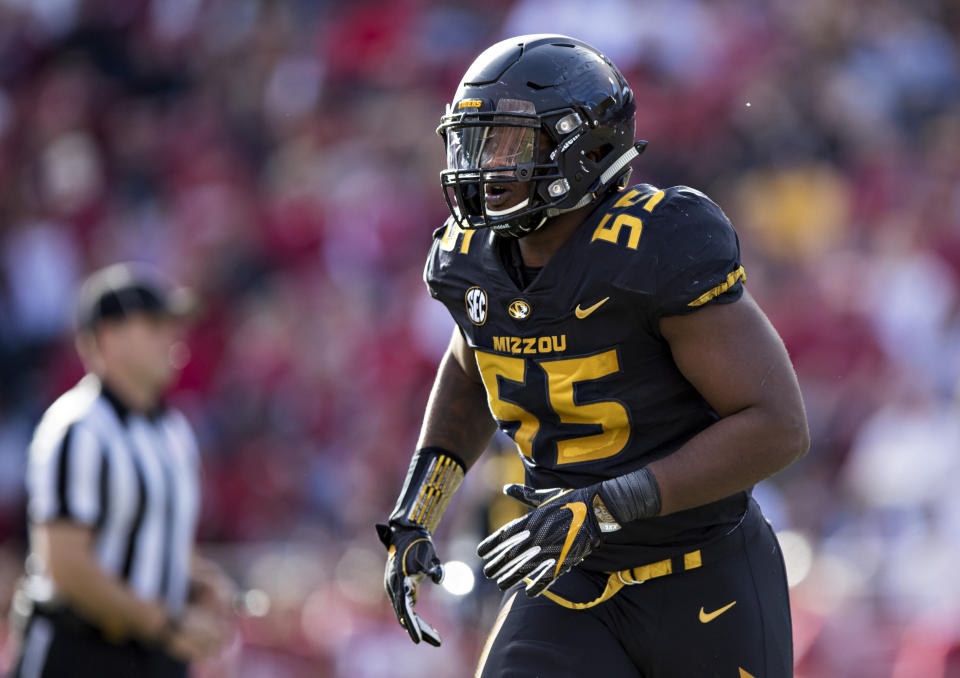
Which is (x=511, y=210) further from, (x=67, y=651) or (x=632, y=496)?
(x=67, y=651)

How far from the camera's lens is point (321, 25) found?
11250mm

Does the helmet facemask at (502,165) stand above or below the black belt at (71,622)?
above

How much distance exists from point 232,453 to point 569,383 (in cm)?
637

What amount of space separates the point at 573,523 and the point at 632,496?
5.2 inches

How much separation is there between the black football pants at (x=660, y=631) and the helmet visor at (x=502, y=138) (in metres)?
0.92

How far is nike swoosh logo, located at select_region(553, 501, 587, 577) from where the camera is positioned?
273cm

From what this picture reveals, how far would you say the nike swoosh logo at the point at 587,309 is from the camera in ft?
9.43

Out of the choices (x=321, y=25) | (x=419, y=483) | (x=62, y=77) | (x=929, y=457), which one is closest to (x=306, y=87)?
(x=321, y=25)

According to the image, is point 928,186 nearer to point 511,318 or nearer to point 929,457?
point 929,457

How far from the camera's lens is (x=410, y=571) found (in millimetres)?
3162

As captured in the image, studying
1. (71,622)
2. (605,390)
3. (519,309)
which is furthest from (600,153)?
(71,622)

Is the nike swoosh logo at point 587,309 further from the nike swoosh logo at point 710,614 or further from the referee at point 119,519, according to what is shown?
the referee at point 119,519

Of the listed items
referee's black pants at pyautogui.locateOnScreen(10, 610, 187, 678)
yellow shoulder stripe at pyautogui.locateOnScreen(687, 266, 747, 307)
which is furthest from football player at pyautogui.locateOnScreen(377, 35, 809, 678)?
referee's black pants at pyautogui.locateOnScreen(10, 610, 187, 678)

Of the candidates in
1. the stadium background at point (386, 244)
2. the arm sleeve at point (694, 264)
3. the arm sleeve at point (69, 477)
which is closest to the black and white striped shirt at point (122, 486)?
the arm sleeve at point (69, 477)
